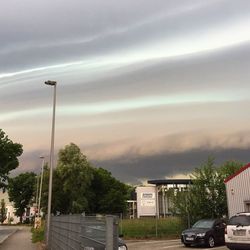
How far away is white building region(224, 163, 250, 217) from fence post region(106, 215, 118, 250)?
19.3 meters

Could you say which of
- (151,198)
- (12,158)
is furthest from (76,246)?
(12,158)

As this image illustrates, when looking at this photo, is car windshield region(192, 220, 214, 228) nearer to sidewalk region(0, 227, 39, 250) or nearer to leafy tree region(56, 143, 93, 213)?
sidewalk region(0, 227, 39, 250)

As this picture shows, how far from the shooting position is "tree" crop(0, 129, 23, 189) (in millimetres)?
53188

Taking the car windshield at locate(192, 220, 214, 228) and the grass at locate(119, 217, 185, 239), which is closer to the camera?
the car windshield at locate(192, 220, 214, 228)

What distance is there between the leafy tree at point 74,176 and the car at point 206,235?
146 feet

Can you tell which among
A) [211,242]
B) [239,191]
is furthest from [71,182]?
[211,242]

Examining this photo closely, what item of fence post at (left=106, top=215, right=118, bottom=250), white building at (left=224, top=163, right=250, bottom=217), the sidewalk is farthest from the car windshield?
fence post at (left=106, top=215, right=118, bottom=250)

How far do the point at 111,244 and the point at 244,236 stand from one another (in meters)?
11.4

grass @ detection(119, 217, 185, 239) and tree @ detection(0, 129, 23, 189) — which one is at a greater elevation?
tree @ detection(0, 129, 23, 189)

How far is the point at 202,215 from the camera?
31625 mm

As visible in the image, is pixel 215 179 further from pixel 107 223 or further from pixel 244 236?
pixel 107 223

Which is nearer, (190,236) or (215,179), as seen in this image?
(190,236)

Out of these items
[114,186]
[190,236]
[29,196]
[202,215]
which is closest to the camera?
[190,236]

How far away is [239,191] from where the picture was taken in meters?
26.2
